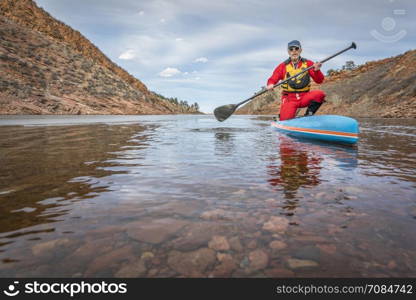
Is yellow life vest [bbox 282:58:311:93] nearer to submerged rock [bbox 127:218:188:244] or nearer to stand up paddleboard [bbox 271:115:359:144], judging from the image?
stand up paddleboard [bbox 271:115:359:144]

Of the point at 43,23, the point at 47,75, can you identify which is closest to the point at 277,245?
the point at 47,75

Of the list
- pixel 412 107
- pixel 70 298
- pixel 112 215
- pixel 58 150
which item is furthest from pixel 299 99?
pixel 412 107

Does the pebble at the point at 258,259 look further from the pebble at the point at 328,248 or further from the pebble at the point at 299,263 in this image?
the pebble at the point at 328,248

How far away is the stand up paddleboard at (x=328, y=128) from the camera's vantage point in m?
6.65

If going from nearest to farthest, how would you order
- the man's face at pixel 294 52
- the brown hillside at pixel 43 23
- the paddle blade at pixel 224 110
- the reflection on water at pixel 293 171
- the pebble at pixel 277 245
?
the pebble at pixel 277 245 → the reflection on water at pixel 293 171 → the man's face at pixel 294 52 → the paddle blade at pixel 224 110 → the brown hillside at pixel 43 23

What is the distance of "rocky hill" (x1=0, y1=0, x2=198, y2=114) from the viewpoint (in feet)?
97.6

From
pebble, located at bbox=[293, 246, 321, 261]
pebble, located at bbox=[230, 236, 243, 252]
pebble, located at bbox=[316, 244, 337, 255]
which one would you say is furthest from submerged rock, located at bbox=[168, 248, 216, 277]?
pebble, located at bbox=[316, 244, 337, 255]

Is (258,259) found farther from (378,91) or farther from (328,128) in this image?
(378,91)

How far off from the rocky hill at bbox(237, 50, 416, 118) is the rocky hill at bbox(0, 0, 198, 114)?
132 ft

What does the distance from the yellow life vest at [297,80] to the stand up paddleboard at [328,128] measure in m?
1.50

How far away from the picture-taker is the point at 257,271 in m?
1.39

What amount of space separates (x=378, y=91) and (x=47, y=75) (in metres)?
48.1

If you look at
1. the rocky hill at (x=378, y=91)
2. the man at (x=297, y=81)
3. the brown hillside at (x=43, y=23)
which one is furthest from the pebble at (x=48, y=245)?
the brown hillside at (x=43, y=23)

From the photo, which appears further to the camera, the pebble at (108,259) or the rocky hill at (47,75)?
the rocky hill at (47,75)
